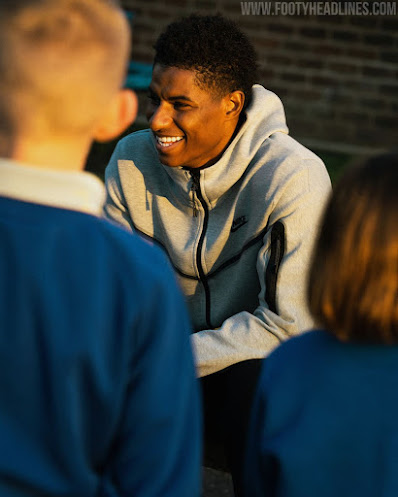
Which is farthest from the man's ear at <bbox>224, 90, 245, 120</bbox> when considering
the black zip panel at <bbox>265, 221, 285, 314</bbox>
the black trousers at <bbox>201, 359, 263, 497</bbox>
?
the black trousers at <bbox>201, 359, 263, 497</bbox>

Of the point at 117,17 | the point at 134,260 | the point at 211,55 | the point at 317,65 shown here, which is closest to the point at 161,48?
the point at 211,55

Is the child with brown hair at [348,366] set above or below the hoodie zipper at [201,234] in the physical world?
above

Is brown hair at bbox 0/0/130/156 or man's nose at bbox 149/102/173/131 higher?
brown hair at bbox 0/0/130/156

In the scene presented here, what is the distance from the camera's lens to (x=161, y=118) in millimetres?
2918

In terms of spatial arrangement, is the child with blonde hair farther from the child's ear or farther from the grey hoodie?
the grey hoodie

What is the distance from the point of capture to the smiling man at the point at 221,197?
265cm

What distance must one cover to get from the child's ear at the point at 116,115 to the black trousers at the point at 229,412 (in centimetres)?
124

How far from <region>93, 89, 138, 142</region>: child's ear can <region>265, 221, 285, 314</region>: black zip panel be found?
1.19 metres

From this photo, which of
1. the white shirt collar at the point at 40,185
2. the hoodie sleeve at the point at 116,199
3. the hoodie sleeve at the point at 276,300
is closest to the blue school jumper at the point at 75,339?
the white shirt collar at the point at 40,185

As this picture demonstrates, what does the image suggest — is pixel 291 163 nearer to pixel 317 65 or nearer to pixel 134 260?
pixel 134 260

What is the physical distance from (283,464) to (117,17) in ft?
2.93

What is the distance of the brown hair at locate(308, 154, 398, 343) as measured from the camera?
150 centimetres

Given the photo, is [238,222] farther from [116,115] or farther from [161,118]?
[116,115]

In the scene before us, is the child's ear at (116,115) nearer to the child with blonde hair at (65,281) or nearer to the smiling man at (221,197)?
the child with blonde hair at (65,281)
